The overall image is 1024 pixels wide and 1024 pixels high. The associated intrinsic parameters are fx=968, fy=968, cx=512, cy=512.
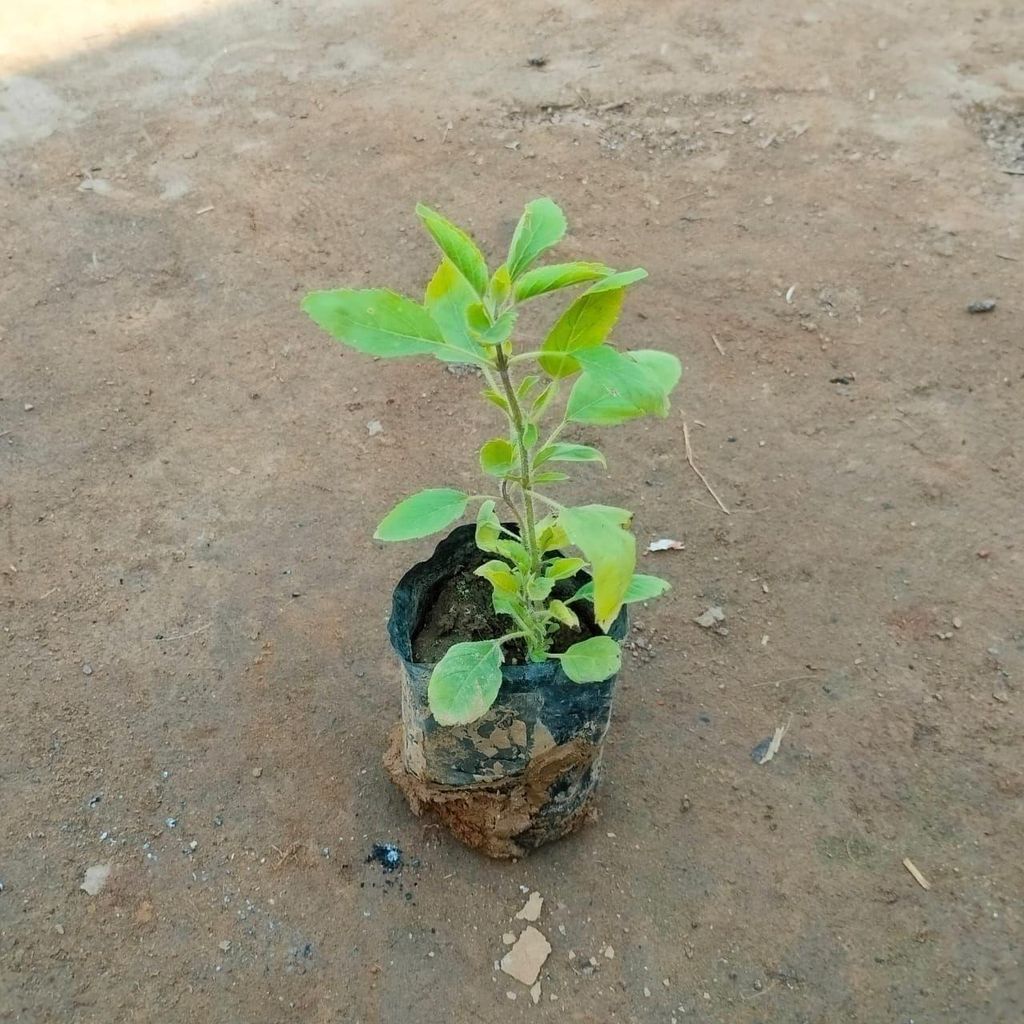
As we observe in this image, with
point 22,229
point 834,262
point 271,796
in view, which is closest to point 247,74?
point 22,229

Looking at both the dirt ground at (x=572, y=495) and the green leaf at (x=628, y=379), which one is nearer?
the green leaf at (x=628, y=379)

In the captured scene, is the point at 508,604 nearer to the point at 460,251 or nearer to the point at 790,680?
the point at 460,251

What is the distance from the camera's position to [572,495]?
9.95 ft

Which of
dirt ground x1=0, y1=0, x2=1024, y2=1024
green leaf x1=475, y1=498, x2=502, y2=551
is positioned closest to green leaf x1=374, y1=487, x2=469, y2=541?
green leaf x1=475, y1=498, x2=502, y2=551

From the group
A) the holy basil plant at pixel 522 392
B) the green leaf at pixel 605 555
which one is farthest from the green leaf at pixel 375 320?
the green leaf at pixel 605 555

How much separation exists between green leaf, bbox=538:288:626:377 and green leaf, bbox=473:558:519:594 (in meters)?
0.42

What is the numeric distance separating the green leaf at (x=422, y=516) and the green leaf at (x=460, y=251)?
371 millimetres

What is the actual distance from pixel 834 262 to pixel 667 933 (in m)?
2.68

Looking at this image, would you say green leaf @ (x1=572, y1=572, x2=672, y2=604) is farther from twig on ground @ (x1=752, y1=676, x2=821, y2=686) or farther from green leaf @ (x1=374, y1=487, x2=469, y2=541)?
twig on ground @ (x1=752, y1=676, x2=821, y2=686)

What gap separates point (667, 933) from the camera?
214cm

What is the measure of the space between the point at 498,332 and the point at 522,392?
0.30 meters

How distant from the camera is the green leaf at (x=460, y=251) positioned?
146 centimetres

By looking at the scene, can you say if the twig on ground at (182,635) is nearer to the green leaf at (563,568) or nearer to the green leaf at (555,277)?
the green leaf at (563,568)

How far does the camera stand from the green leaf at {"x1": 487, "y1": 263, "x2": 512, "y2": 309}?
59.8 inches
